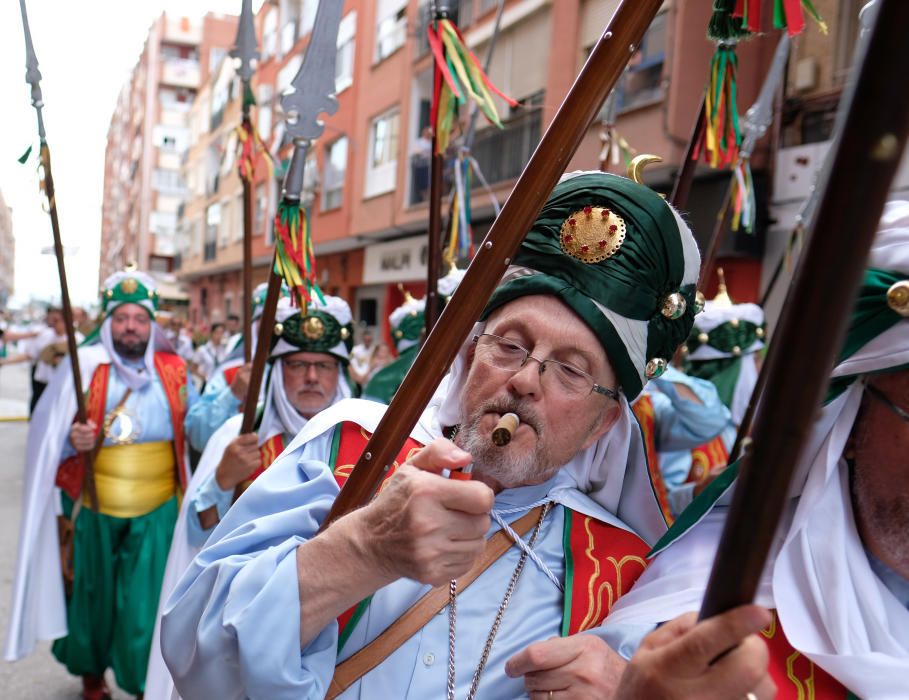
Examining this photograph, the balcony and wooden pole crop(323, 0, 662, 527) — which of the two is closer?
wooden pole crop(323, 0, 662, 527)

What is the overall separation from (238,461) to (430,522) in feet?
6.14

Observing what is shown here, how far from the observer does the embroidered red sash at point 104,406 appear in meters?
4.29

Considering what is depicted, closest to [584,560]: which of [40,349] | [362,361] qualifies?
[40,349]

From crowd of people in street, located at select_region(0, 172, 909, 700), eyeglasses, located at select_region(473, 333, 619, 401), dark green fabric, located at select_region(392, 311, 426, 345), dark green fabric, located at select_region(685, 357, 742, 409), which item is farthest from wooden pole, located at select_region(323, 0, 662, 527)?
dark green fabric, located at select_region(685, 357, 742, 409)

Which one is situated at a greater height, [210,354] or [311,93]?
[311,93]

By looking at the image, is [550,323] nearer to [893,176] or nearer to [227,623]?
[227,623]

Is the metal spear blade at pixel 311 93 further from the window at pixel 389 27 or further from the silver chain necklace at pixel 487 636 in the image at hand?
the window at pixel 389 27

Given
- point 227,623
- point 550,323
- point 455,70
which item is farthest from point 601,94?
point 455,70

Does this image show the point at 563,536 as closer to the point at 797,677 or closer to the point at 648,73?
the point at 797,677

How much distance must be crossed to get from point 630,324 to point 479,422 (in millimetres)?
364

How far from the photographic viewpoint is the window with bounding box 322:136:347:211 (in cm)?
1817

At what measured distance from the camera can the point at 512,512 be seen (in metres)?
1.67

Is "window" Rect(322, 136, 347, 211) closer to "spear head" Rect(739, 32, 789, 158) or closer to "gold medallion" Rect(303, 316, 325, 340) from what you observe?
"gold medallion" Rect(303, 316, 325, 340)

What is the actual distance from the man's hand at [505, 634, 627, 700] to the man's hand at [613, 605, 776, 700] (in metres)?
0.44
